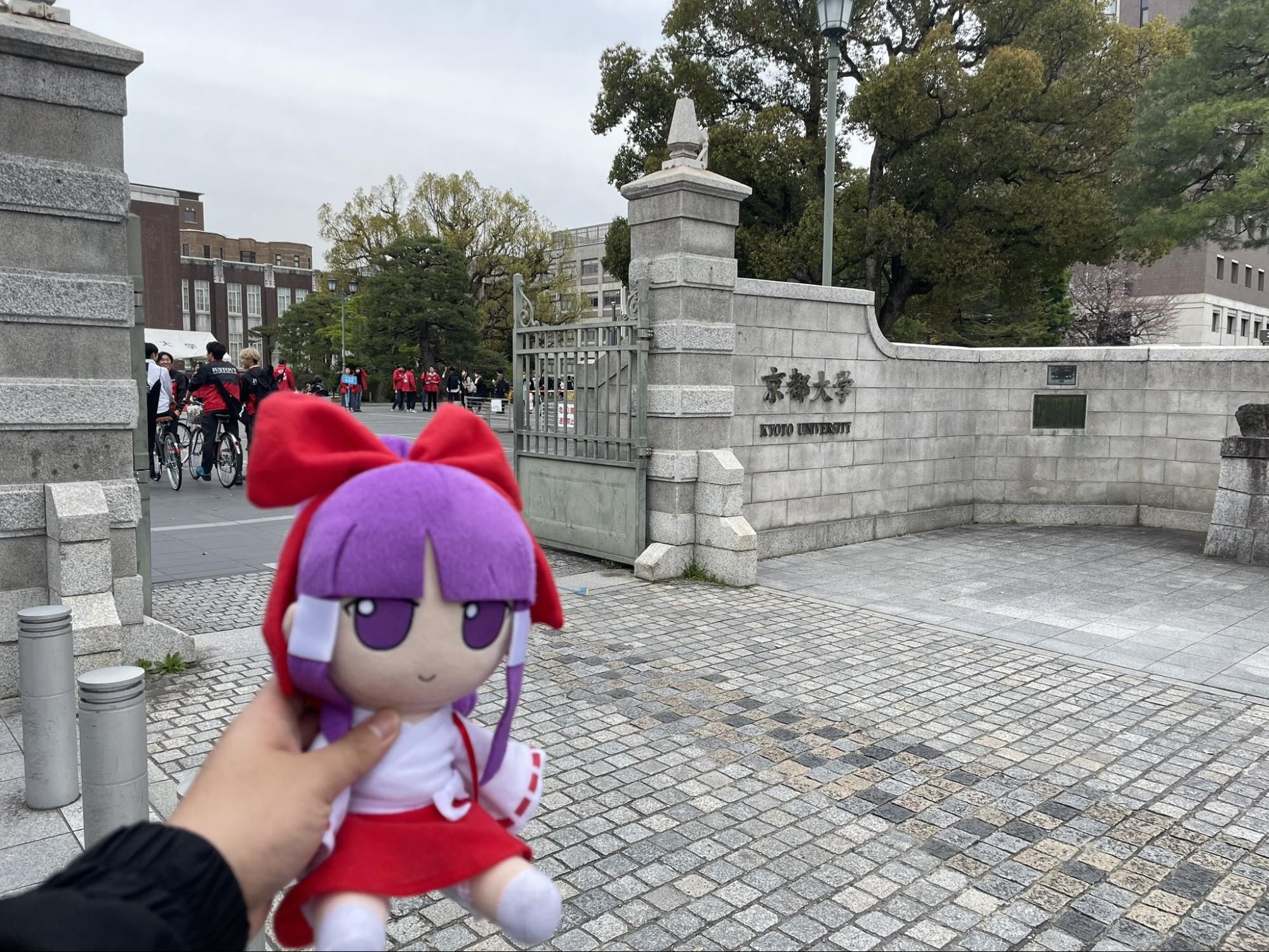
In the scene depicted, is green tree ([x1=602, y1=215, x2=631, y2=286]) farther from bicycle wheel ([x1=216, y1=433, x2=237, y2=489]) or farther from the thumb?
the thumb

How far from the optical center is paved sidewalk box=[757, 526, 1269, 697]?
6.75m

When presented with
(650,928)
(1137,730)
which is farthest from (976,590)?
(650,928)

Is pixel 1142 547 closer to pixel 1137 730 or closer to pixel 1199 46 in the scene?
pixel 1137 730

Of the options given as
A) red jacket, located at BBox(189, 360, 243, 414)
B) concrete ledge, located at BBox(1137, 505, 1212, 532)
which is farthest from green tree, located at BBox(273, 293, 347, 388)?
concrete ledge, located at BBox(1137, 505, 1212, 532)

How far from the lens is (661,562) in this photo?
341 inches

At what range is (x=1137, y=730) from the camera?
5207 mm

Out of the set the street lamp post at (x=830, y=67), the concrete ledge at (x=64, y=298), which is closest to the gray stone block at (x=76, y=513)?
the concrete ledge at (x=64, y=298)

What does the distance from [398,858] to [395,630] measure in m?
0.48

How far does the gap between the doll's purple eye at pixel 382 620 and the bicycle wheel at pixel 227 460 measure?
13.6m

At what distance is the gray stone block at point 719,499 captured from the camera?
8.58 m

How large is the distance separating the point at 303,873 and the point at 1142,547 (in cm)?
1113

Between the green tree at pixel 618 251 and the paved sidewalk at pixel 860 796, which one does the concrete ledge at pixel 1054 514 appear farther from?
the green tree at pixel 618 251

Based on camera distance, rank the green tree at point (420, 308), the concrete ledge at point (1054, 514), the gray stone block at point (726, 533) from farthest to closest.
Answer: the green tree at point (420, 308) < the concrete ledge at point (1054, 514) < the gray stone block at point (726, 533)

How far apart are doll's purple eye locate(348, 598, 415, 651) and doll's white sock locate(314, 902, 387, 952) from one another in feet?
1.65
